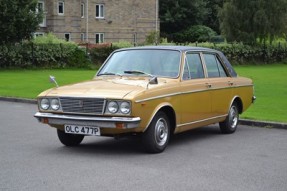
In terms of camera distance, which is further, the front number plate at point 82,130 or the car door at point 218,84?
the car door at point 218,84

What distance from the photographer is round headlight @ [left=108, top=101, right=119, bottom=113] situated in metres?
8.16

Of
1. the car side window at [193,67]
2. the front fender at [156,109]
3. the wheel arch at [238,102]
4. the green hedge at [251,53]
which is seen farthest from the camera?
the green hedge at [251,53]

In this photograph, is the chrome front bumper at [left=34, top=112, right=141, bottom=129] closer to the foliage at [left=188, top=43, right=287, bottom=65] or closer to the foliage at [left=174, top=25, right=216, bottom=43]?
the foliage at [left=188, top=43, right=287, bottom=65]

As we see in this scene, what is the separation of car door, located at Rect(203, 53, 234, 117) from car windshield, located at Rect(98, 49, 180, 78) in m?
1.00

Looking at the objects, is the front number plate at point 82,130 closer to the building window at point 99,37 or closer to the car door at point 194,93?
the car door at point 194,93

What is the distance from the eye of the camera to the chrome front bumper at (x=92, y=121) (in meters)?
8.07

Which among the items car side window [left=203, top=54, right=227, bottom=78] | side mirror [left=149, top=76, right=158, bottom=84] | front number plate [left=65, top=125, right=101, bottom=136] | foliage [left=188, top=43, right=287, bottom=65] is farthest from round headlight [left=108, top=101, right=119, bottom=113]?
foliage [left=188, top=43, right=287, bottom=65]

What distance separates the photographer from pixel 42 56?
36.0m

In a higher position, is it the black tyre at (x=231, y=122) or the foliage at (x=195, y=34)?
the foliage at (x=195, y=34)

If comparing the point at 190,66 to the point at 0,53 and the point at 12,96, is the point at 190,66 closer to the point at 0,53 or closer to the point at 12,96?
the point at 12,96

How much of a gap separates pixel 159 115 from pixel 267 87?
1427 cm

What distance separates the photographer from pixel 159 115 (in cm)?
873

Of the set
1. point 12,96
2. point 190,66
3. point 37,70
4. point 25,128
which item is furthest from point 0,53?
point 190,66

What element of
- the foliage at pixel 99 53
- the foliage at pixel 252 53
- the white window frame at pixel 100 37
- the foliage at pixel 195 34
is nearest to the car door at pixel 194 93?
the foliage at pixel 99 53
